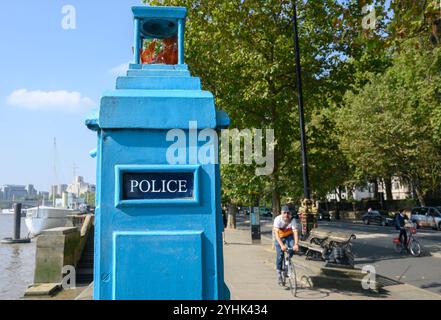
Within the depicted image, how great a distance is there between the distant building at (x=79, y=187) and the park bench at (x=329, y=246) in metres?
124

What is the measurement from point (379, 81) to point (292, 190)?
76.8 ft

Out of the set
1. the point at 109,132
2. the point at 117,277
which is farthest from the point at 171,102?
the point at 117,277

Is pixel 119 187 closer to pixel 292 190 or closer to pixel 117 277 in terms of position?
pixel 117 277

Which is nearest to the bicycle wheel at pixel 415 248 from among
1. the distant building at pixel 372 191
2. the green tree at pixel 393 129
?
the green tree at pixel 393 129

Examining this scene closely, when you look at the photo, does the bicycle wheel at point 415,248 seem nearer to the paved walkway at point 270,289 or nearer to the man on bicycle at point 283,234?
the paved walkway at point 270,289

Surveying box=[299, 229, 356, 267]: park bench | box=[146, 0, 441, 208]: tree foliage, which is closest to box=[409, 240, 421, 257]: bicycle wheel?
box=[299, 229, 356, 267]: park bench

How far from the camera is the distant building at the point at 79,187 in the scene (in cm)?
14788

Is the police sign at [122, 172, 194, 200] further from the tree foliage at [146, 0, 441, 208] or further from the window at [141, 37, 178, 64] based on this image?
the tree foliage at [146, 0, 441, 208]

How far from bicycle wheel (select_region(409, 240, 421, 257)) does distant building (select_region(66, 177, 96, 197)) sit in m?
124

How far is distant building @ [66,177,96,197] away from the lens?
147875mm

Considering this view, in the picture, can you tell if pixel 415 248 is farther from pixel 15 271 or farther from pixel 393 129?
pixel 393 129
